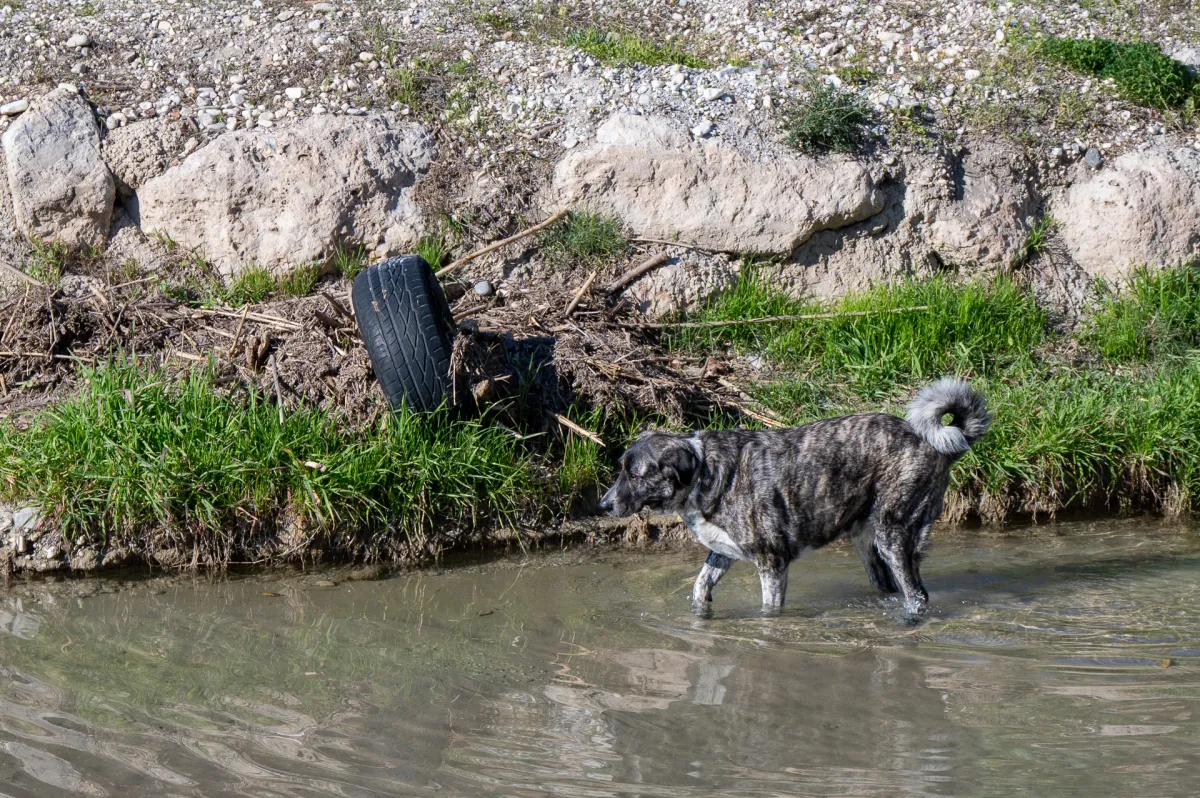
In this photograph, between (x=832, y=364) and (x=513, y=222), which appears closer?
(x=832, y=364)

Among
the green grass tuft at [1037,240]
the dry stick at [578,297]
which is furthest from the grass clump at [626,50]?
the green grass tuft at [1037,240]

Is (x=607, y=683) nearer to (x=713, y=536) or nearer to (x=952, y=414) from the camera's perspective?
(x=713, y=536)

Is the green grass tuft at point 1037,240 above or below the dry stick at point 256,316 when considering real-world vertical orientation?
above

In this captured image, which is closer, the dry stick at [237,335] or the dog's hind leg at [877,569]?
the dog's hind leg at [877,569]

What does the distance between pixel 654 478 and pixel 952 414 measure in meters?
1.60

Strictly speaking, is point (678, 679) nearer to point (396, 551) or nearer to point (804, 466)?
point (804, 466)

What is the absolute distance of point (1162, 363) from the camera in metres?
9.08

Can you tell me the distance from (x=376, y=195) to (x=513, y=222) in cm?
114

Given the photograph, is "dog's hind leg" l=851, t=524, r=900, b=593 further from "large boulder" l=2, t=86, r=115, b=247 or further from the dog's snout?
"large boulder" l=2, t=86, r=115, b=247

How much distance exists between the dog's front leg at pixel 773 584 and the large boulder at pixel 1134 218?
17.9ft

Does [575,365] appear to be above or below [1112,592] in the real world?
above

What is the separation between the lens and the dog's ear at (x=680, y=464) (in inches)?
243

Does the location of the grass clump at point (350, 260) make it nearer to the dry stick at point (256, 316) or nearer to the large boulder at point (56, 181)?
the dry stick at point (256, 316)

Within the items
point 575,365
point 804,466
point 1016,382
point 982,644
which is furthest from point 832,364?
point 982,644
